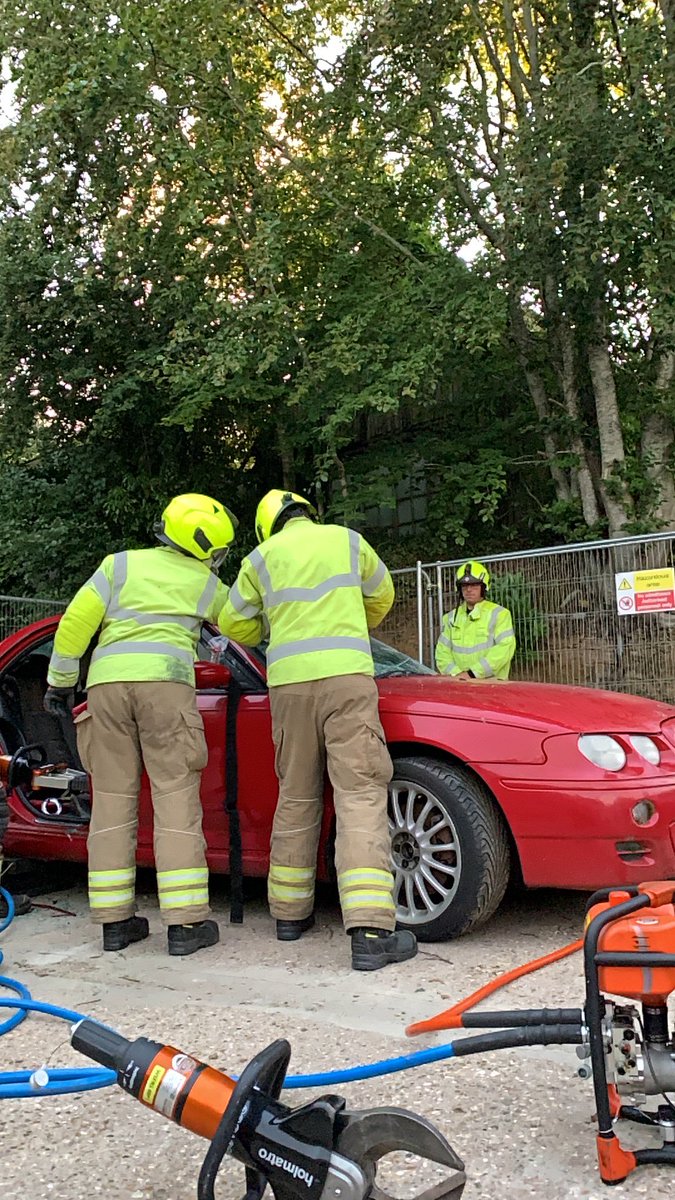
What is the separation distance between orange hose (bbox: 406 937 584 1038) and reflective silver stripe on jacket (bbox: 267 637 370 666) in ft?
4.34

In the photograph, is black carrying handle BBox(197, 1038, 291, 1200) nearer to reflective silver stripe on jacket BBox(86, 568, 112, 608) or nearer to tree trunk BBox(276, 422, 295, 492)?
reflective silver stripe on jacket BBox(86, 568, 112, 608)

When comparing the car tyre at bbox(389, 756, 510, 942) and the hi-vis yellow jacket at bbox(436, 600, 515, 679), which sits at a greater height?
the hi-vis yellow jacket at bbox(436, 600, 515, 679)

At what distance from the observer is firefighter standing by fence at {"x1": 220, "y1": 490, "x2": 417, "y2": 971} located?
3443 mm

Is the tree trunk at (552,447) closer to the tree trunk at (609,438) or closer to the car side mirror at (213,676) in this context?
the tree trunk at (609,438)

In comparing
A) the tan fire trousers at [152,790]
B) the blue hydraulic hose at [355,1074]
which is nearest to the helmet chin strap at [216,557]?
the tan fire trousers at [152,790]

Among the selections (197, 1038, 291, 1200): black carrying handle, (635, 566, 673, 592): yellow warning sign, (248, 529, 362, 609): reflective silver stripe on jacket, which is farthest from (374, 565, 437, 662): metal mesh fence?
(197, 1038, 291, 1200): black carrying handle

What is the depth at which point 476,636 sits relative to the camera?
654cm

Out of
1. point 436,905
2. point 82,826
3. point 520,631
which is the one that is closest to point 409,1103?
point 436,905

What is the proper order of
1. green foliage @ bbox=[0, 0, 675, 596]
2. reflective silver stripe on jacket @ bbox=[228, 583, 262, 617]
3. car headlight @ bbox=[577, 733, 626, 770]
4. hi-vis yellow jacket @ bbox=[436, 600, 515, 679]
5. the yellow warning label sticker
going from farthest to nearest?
1. green foliage @ bbox=[0, 0, 675, 596]
2. hi-vis yellow jacket @ bbox=[436, 600, 515, 679]
3. reflective silver stripe on jacket @ bbox=[228, 583, 262, 617]
4. car headlight @ bbox=[577, 733, 626, 770]
5. the yellow warning label sticker

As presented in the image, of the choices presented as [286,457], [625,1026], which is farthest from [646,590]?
[286,457]

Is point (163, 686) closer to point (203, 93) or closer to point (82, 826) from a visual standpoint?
point (82, 826)

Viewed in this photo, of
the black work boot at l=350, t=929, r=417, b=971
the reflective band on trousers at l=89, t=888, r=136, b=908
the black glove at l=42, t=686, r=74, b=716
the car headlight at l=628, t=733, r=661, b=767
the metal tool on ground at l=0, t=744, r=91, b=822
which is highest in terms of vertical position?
the black glove at l=42, t=686, r=74, b=716

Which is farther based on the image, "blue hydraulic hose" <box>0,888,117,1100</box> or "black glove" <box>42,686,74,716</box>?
"black glove" <box>42,686,74,716</box>

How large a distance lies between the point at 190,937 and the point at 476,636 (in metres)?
3.37
